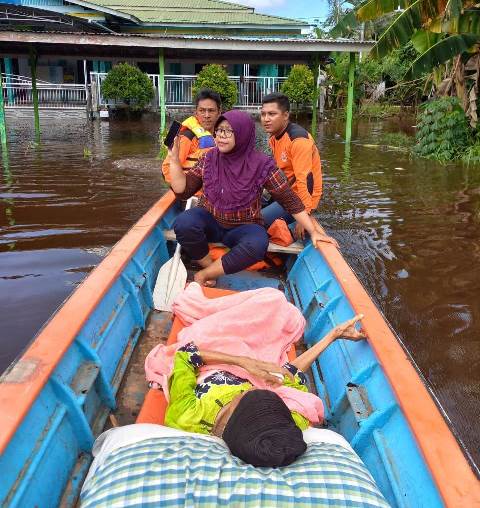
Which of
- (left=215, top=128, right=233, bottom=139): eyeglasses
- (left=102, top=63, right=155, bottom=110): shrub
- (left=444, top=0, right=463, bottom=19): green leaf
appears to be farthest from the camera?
(left=102, top=63, right=155, bottom=110): shrub

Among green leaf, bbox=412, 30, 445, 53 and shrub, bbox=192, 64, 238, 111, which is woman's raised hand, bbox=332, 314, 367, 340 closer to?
green leaf, bbox=412, 30, 445, 53

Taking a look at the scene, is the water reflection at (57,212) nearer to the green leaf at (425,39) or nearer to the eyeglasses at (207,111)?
the eyeglasses at (207,111)

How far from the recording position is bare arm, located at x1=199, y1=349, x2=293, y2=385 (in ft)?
7.06

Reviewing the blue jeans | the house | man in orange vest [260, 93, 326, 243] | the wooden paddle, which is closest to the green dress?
the wooden paddle

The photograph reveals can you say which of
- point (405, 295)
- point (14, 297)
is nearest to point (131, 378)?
point (14, 297)

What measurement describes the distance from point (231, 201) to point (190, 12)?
2187 cm

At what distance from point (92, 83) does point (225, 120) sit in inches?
679

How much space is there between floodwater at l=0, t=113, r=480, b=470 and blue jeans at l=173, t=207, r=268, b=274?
4.62 ft

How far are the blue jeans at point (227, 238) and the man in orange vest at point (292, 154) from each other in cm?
59

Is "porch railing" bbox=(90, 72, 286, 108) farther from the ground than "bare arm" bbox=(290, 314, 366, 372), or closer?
farther from the ground

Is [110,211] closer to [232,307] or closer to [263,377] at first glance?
[232,307]

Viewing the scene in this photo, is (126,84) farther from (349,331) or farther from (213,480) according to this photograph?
(213,480)

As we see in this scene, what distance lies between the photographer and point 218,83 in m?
17.7

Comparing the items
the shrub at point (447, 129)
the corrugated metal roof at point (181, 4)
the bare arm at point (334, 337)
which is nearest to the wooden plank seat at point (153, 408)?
the bare arm at point (334, 337)
